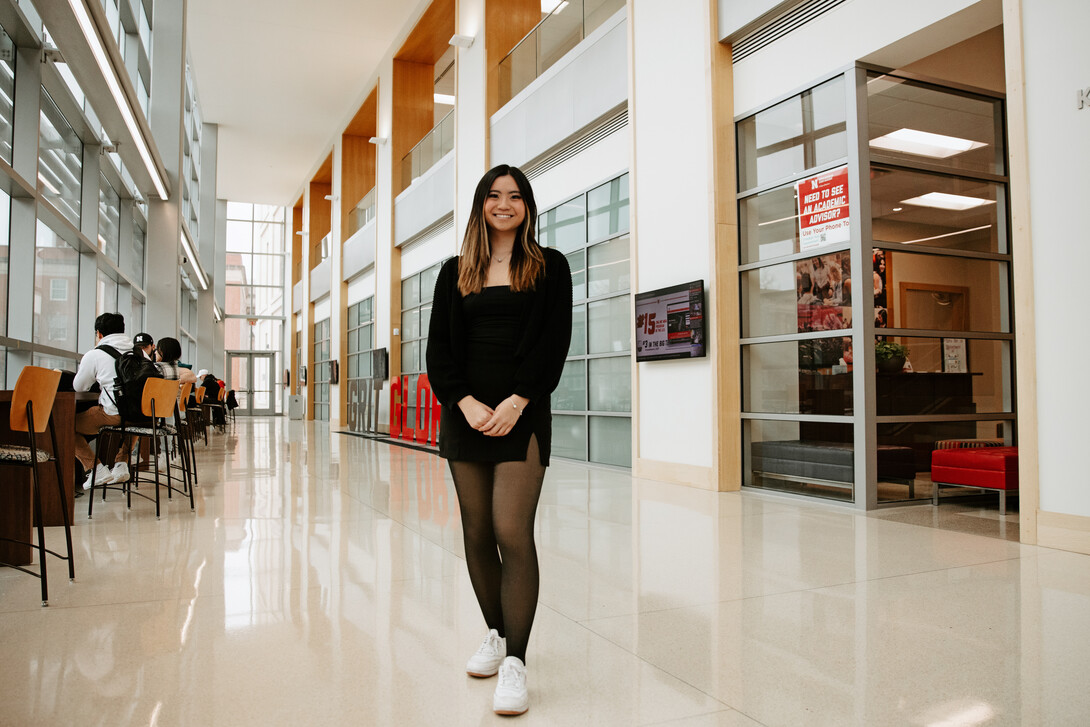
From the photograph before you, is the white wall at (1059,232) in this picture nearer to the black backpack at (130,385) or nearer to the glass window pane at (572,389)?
the glass window pane at (572,389)

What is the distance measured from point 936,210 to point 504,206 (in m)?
5.35

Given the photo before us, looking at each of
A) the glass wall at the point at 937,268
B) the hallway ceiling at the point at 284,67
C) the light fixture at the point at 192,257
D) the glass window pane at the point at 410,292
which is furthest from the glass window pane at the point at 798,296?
the light fixture at the point at 192,257

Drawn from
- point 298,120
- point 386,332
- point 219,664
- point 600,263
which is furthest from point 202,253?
point 219,664

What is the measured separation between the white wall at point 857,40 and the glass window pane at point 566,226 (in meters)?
2.95

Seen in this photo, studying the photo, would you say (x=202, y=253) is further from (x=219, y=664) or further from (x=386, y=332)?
(x=219, y=664)

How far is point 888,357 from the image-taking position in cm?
594

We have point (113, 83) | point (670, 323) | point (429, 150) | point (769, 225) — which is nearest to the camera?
point (769, 225)

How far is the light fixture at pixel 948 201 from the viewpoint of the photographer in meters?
6.14

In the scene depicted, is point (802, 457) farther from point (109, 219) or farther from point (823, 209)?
point (109, 219)

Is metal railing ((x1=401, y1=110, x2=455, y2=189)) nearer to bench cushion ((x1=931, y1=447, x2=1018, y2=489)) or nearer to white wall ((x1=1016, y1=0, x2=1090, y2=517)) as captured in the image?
bench cushion ((x1=931, y1=447, x2=1018, y2=489))

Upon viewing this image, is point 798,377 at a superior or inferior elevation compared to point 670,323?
Answer: inferior

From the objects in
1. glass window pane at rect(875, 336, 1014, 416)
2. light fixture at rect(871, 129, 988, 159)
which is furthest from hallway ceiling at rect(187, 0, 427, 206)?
glass window pane at rect(875, 336, 1014, 416)

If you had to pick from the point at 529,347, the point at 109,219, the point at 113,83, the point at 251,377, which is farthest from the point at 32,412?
the point at 251,377

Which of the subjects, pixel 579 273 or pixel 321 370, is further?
pixel 321 370
